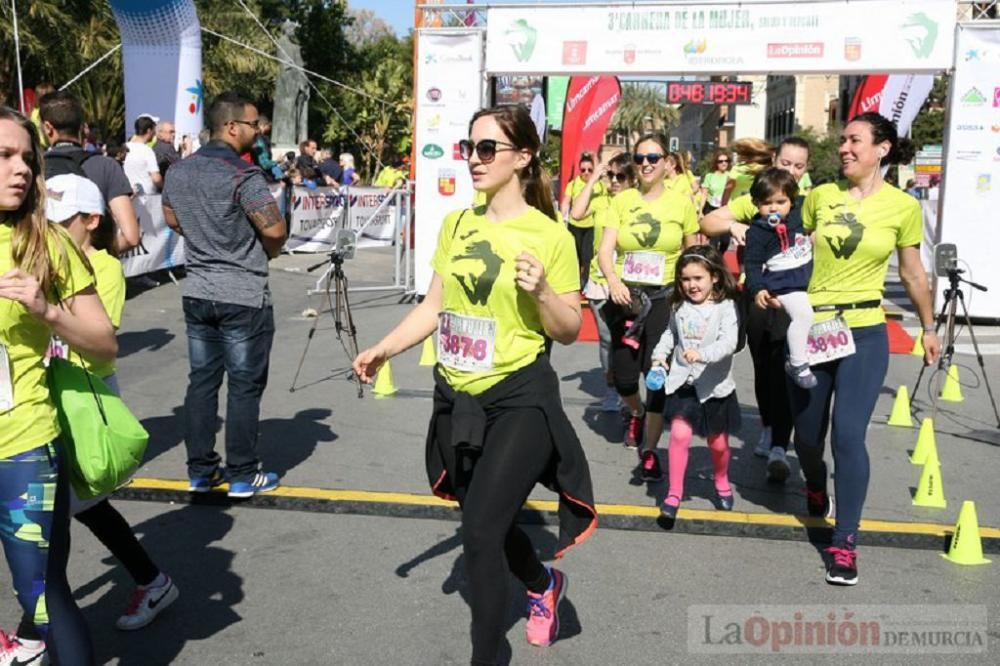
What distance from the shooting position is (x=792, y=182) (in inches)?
227

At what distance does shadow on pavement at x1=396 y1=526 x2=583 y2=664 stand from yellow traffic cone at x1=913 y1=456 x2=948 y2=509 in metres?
2.14

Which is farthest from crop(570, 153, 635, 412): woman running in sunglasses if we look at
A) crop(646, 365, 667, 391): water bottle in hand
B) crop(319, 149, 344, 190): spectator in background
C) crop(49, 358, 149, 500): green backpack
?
crop(319, 149, 344, 190): spectator in background

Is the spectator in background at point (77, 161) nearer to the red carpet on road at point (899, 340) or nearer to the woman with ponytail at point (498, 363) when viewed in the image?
the woman with ponytail at point (498, 363)

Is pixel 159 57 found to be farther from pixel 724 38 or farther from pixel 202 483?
pixel 202 483

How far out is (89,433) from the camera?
3049 mm

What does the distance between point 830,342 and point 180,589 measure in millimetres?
2976

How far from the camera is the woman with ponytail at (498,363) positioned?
3453mm

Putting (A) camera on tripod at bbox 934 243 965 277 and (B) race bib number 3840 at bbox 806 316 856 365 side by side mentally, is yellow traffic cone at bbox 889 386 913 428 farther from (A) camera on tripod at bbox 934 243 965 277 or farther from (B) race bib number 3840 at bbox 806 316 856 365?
(B) race bib number 3840 at bbox 806 316 856 365

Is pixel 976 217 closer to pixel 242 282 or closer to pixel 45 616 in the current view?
pixel 242 282

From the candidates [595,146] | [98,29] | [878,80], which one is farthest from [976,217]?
[98,29]

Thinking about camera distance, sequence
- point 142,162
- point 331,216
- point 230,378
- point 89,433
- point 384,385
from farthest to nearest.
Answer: point 331,216 → point 142,162 → point 384,385 → point 230,378 → point 89,433

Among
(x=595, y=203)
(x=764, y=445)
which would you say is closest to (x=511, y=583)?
(x=764, y=445)

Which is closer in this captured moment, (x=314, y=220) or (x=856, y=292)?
(x=856, y=292)

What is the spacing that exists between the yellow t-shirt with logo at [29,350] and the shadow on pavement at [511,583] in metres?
1.63
